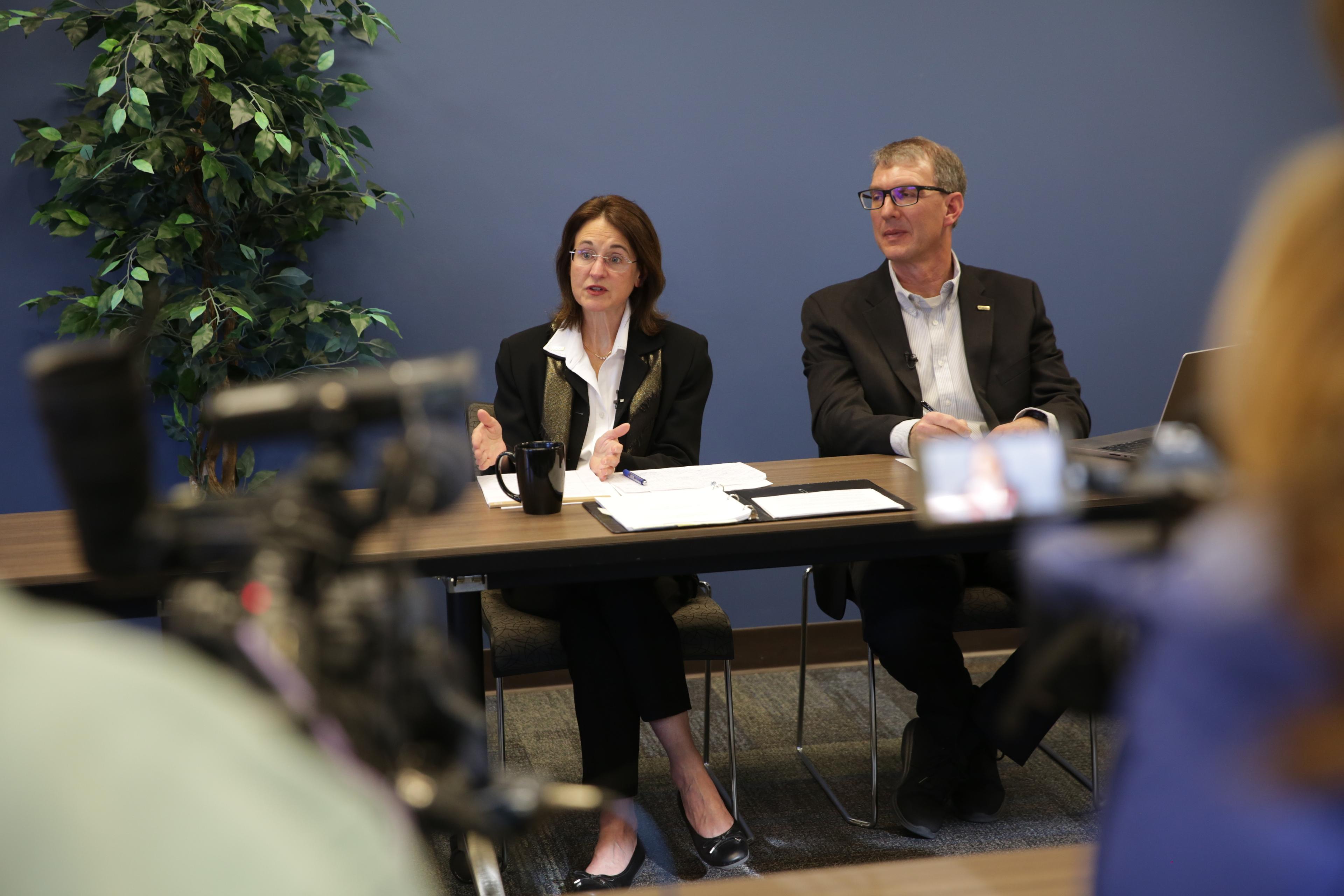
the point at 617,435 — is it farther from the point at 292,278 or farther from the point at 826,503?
the point at 292,278

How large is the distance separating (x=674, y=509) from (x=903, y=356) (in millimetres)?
1093

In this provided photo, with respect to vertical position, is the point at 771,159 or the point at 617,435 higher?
the point at 771,159

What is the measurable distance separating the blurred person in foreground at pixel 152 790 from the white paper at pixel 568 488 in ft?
6.21

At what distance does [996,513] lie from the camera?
51cm

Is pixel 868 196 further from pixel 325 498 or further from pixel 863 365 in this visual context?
pixel 325 498

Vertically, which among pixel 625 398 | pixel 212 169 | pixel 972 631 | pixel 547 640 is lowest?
pixel 972 631

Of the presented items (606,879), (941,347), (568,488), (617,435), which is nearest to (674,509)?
(568,488)

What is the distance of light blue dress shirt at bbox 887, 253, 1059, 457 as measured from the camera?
2926 millimetres

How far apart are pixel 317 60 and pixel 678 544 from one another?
1.99m

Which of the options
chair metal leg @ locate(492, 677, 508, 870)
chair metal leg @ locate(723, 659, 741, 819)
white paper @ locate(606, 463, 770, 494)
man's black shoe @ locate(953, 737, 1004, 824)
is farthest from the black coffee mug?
man's black shoe @ locate(953, 737, 1004, 824)

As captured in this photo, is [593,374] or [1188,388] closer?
[1188,388]

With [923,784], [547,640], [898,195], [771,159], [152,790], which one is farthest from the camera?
[771,159]

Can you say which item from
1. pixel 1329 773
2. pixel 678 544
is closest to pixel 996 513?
pixel 1329 773

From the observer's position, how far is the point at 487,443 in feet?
8.44
